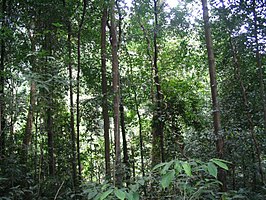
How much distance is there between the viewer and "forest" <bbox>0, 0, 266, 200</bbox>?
5008mm

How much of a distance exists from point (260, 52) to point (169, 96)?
3.10 m

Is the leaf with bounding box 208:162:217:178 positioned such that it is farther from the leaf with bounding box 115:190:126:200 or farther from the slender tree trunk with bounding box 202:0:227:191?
the slender tree trunk with bounding box 202:0:227:191

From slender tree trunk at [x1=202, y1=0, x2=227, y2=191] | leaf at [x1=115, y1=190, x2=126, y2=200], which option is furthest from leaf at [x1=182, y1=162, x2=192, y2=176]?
slender tree trunk at [x1=202, y1=0, x2=227, y2=191]

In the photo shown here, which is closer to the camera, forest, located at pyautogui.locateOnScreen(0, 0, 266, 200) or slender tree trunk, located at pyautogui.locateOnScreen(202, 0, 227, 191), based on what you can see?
slender tree trunk, located at pyautogui.locateOnScreen(202, 0, 227, 191)

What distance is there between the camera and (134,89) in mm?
7422

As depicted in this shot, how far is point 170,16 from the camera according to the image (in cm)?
702

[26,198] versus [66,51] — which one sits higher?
[66,51]

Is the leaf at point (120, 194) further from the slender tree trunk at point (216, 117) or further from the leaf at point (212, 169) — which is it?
the slender tree trunk at point (216, 117)

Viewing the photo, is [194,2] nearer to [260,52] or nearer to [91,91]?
[260,52]

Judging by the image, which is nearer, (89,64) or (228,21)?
(228,21)

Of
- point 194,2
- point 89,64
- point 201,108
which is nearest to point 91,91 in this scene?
point 89,64

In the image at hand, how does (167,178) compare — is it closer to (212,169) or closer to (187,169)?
(187,169)

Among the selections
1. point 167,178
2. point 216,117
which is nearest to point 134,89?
point 216,117

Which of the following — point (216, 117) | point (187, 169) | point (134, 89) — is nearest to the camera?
point (187, 169)
